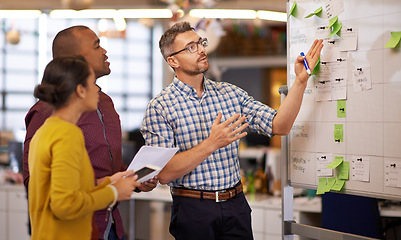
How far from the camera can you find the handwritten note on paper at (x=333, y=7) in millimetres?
2367

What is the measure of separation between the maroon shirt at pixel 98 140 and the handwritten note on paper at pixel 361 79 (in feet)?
3.60

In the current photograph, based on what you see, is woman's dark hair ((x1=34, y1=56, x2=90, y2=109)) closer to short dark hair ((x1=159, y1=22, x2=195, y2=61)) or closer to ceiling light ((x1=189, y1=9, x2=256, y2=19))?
short dark hair ((x1=159, y1=22, x2=195, y2=61))

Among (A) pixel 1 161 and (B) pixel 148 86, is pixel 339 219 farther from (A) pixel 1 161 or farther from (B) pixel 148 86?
(B) pixel 148 86

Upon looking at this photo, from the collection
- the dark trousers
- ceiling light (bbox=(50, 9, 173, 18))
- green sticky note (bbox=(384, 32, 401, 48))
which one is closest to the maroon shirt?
the dark trousers

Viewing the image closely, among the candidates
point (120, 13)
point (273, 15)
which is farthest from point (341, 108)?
point (120, 13)

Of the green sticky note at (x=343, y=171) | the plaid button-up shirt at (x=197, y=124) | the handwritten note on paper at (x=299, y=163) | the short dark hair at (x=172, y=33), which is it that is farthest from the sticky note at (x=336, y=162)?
the short dark hair at (x=172, y=33)

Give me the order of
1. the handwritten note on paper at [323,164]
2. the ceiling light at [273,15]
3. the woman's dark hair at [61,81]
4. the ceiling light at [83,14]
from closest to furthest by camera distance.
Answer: the woman's dark hair at [61,81] < the handwritten note on paper at [323,164] < the ceiling light at [273,15] < the ceiling light at [83,14]

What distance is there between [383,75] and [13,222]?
407 centimetres

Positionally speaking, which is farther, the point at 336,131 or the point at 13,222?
the point at 13,222

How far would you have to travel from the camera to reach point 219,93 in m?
2.62

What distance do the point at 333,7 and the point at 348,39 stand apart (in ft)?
0.60

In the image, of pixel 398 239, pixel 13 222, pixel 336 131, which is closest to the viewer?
pixel 336 131

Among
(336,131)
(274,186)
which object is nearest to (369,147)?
(336,131)

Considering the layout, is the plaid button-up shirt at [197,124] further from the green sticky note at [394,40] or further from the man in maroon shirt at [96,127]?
the green sticky note at [394,40]
